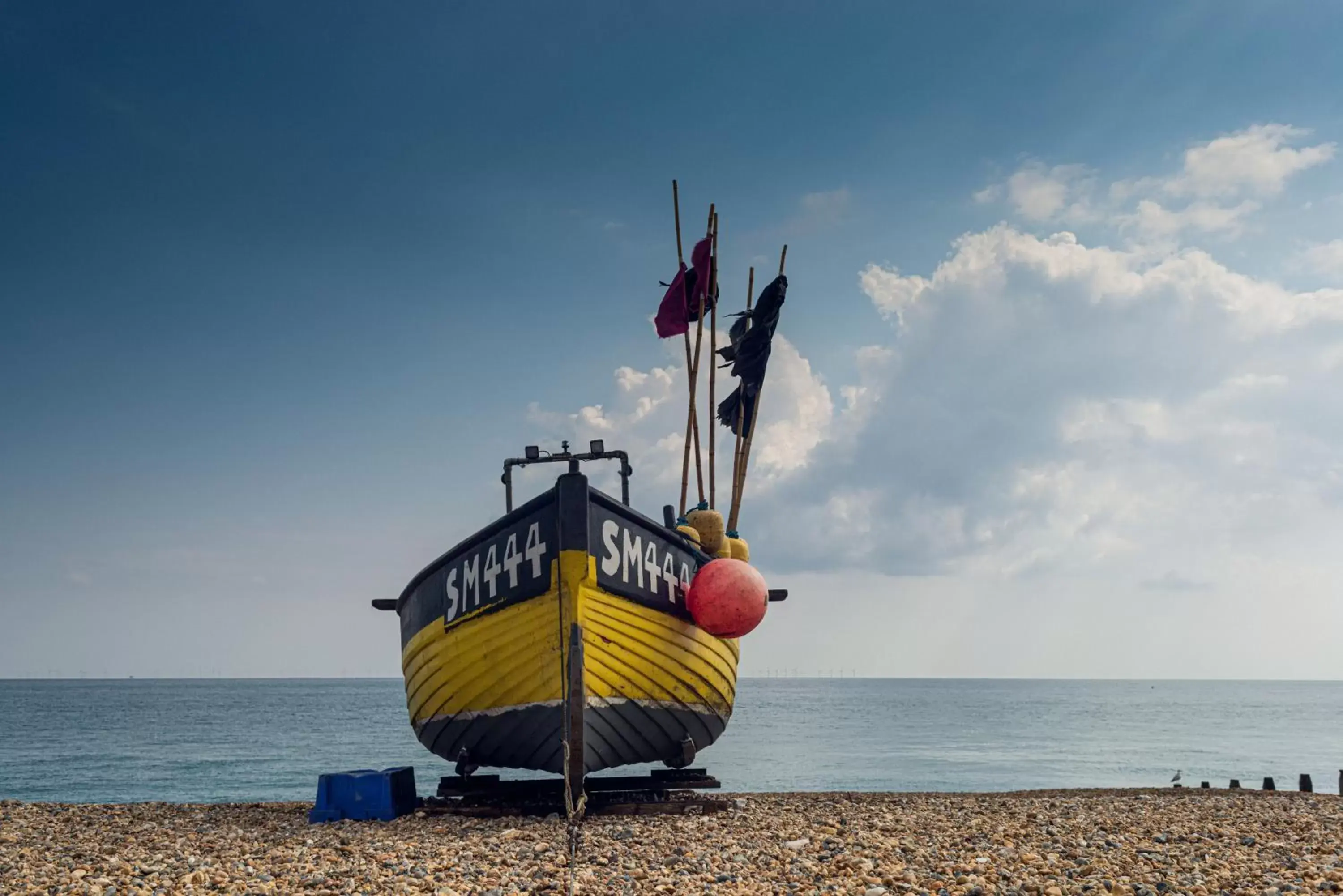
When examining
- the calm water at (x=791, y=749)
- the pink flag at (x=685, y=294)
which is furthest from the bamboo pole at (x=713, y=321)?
the calm water at (x=791, y=749)

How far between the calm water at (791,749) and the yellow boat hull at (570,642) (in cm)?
1814

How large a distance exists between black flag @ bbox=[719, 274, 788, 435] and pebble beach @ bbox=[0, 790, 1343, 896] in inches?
239

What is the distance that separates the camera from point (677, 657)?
10.5 meters

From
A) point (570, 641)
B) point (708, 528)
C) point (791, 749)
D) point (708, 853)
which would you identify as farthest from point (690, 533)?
point (791, 749)

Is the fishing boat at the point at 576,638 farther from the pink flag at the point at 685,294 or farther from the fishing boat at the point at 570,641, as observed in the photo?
the pink flag at the point at 685,294

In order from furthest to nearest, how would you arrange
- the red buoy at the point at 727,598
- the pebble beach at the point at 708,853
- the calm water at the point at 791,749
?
the calm water at the point at 791,749, the red buoy at the point at 727,598, the pebble beach at the point at 708,853

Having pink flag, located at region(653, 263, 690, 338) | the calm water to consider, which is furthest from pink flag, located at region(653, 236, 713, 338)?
the calm water

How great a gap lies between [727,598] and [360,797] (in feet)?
14.5

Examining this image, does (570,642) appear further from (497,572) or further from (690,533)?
(690,533)

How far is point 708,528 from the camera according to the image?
11727 millimetres

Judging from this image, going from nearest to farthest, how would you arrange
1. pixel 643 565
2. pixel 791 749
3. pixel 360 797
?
pixel 643 565 < pixel 360 797 < pixel 791 749

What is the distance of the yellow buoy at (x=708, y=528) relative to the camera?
38.2ft

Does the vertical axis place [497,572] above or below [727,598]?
above

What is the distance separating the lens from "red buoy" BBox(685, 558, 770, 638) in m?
10.1
